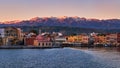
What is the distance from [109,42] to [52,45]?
3066 cm

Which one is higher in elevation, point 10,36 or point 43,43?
point 10,36

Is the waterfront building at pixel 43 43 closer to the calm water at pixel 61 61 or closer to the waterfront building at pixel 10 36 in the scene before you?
the waterfront building at pixel 10 36

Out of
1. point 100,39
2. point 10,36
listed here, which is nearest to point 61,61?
point 10,36

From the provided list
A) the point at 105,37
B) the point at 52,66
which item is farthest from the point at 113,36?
the point at 52,66

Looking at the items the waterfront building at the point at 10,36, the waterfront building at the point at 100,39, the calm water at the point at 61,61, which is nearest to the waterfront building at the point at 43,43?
the waterfront building at the point at 10,36

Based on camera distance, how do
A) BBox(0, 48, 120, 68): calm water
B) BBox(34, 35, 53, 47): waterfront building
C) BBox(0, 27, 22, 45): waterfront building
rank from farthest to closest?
BBox(0, 27, 22, 45): waterfront building
BBox(34, 35, 53, 47): waterfront building
BBox(0, 48, 120, 68): calm water

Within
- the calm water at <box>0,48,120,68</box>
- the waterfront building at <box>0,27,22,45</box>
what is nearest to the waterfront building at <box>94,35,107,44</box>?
the waterfront building at <box>0,27,22,45</box>

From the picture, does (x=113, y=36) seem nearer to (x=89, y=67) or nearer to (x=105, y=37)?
(x=105, y=37)

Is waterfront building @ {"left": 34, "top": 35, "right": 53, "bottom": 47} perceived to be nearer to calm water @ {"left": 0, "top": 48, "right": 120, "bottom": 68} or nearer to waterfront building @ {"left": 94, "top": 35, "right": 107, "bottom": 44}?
waterfront building @ {"left": 94, "top": 35, "right": 107, "bottom": 44}

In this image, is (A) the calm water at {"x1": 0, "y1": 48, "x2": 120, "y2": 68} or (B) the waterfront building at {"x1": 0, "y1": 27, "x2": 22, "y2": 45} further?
(B) the waterfront building at {"x1": 0, "y1": 27, "x2": 22, "y2": 45}

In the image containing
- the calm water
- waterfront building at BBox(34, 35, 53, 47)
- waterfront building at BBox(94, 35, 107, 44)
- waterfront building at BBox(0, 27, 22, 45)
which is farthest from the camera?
waterfront building at BBox(94, 35, 107, 44)

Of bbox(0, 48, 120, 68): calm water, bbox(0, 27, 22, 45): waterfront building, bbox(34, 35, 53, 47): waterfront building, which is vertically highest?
bbox(0, 27, 22, 45): waterfront building

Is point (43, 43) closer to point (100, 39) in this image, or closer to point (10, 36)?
point (10, 36)

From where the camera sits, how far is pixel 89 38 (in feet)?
474
